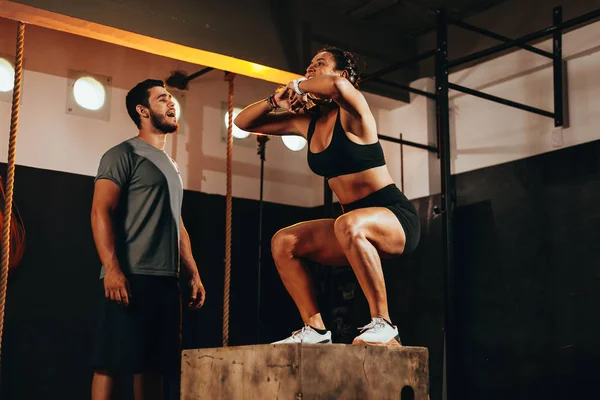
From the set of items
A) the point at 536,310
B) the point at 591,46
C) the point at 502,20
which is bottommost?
the point at 536,310

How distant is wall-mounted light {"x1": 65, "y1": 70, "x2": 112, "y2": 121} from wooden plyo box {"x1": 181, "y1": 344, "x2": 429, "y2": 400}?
2.70 m

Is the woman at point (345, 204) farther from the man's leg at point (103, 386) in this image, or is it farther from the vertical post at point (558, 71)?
the vertical post at point (558, 71)

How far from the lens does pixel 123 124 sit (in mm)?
5594

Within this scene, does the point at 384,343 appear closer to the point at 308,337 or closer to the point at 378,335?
the point at 378,335

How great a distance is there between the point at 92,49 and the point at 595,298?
3.78 m

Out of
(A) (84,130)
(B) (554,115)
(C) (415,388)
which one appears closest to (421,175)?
(B) (554,115)

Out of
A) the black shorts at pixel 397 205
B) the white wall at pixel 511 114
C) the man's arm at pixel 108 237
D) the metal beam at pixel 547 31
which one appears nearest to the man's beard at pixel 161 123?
the man's arm at pixel 108 237

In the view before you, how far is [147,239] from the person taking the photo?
3609mm

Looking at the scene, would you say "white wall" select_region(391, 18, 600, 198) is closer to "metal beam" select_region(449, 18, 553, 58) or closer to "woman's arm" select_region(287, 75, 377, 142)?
"metal beam" select_region(449, 18, 553, 58)

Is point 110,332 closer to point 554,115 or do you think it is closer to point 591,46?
point 554,115

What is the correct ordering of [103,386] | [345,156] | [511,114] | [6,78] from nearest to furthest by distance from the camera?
[345,156] < [103,386] < [6,78] < [511,114]

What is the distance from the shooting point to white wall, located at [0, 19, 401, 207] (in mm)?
5168

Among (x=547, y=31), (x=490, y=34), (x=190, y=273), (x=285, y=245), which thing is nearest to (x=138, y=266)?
(x=190, y=273)

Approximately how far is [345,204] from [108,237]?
1094 mm
